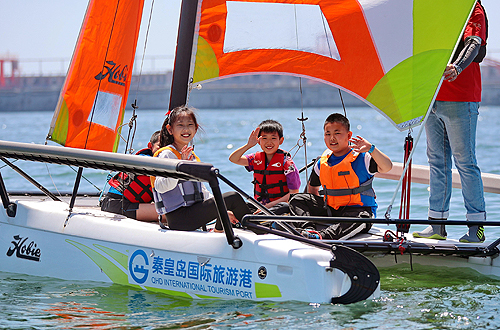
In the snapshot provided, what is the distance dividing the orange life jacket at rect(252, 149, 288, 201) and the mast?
2.74ft

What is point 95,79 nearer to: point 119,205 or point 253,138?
point 119,205

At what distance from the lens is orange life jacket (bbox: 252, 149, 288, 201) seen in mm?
4645

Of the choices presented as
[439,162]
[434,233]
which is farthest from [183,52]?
[434,233]

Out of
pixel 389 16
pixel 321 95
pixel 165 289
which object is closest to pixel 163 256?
pixel 165 289

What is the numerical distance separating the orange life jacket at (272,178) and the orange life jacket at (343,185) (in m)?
0.59

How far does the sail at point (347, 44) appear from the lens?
3.75m

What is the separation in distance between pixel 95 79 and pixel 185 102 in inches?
37.6

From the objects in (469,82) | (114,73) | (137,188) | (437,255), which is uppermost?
(114,73)

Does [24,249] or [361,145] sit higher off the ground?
[361,145]

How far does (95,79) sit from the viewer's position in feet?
15.7

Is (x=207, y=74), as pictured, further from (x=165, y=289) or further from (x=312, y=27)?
(x=165, y=289)

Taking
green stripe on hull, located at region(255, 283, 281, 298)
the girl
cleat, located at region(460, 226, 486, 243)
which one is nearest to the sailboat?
green stripe on hull, located at region(255, 283, 281, 298)

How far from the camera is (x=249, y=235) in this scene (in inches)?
129

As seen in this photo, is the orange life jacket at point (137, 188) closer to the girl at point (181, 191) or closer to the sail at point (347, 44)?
the girl at point (181, 191)
